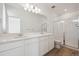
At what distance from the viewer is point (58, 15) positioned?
174cm

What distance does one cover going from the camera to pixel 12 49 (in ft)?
5.13

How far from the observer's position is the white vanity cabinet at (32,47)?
1.69 m

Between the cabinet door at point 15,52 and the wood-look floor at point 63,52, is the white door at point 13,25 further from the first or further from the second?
the wood-look floor at point 63,52

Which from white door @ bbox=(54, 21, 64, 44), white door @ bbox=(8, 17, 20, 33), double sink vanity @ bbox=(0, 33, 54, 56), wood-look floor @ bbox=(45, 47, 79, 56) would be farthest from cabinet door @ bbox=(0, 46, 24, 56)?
white door @ bbox=(54, 21, 64, 44)

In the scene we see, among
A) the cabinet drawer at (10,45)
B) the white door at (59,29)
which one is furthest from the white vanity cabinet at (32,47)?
the white door at (59,29)

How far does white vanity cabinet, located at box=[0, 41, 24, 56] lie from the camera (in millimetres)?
1490

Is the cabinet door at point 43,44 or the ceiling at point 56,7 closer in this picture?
the ceiling at point 56,7

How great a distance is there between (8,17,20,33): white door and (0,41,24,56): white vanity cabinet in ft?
0.68

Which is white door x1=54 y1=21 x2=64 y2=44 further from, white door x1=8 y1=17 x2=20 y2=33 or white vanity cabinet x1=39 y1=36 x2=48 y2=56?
white door x1=8 y1=17 x2=20 y2=33

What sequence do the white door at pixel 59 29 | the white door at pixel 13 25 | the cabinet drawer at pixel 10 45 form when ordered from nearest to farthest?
the cabinet drawer at pixel 10 45
the white door at pixel 13 25
the white door at pixel 59 29

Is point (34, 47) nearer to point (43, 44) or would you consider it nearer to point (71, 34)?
point (43, 44)

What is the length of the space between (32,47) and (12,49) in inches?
14.2

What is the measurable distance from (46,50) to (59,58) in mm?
273

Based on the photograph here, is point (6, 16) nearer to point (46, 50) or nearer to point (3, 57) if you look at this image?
point (3, 57)
